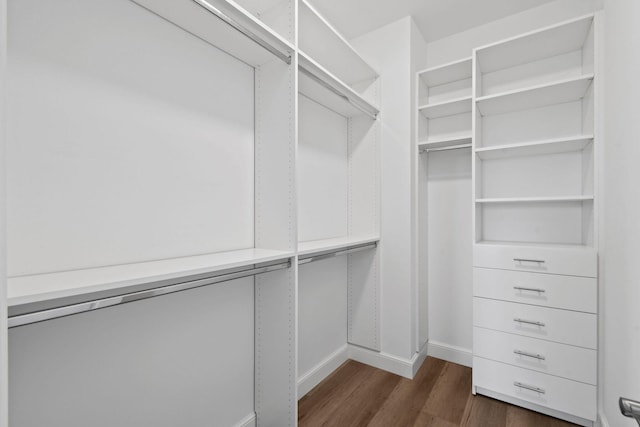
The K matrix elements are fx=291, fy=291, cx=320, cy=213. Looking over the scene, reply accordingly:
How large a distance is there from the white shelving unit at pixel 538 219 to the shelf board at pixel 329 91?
0.78 meters

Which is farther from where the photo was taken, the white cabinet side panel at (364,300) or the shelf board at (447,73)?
the white cabinet side panel at (364,300)

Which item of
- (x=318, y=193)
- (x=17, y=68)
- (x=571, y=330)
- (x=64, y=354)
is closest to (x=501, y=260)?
(x=571, y=330)

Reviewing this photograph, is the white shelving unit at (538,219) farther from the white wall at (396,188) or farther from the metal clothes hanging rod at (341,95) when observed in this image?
the metal clothes hanging rod at (341,95)

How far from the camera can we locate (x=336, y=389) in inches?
80.3

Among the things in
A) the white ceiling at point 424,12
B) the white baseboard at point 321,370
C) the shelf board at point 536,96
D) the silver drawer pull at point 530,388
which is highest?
the white ceiling at point 424,12

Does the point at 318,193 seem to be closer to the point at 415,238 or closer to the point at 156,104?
the point at 415,238

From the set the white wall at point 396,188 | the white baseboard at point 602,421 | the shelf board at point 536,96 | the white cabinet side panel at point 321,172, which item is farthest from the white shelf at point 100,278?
the white baseboard at point 602,421

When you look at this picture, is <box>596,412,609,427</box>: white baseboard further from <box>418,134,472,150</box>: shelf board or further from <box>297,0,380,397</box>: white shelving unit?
<box>418,134,472,150</box>: shelf board

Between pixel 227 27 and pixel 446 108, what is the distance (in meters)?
1.73

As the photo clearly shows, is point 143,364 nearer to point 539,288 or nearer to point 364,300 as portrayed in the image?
point 364,300

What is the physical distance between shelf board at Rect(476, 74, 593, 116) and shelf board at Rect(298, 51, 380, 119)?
80cm

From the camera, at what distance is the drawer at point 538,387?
162 cm

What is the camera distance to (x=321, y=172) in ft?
7.10

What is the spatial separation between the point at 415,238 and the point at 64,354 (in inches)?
81.8
